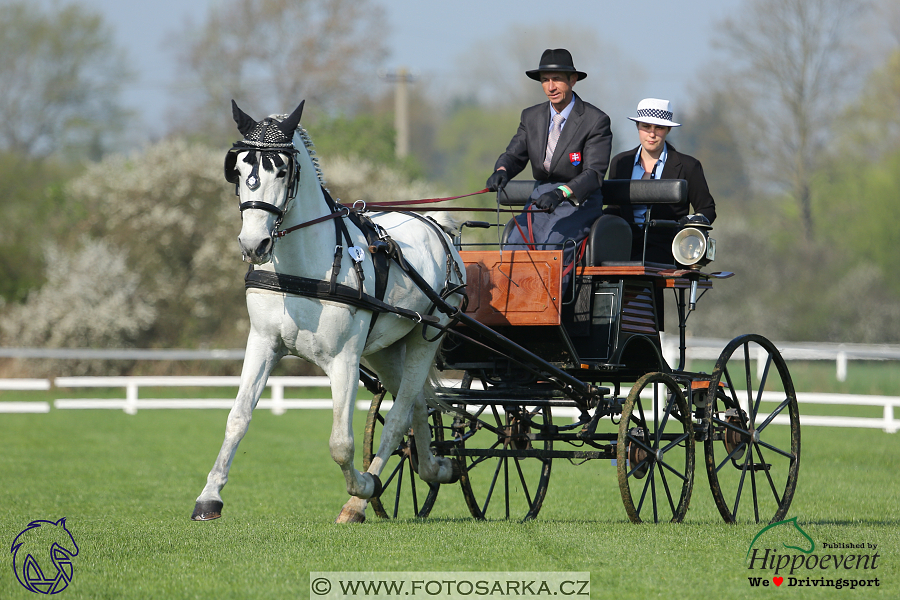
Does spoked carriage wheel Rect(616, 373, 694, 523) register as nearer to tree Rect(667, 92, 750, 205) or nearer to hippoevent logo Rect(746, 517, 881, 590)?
hippoevent logo Rect(746, 517, 881, 590)

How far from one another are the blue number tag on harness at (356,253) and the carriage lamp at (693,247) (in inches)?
87.2

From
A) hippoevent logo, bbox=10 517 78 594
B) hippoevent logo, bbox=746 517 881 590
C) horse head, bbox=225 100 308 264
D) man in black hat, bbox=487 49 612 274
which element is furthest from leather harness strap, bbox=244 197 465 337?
hippoevent logo, bbox=746 517 881 590

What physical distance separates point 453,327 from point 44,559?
3.02 metres

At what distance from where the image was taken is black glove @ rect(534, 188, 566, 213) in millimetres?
6750

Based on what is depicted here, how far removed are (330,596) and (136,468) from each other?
8013mm

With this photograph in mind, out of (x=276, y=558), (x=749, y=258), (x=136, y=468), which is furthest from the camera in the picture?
(x=749, y=258)

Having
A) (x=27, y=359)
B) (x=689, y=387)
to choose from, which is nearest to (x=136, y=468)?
(x=689, y=387)

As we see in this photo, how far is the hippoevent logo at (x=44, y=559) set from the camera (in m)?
4.73

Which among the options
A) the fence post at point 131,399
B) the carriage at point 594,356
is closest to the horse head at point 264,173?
the carriage at point 594,356

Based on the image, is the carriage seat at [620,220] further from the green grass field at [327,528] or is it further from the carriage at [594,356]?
the green grass field at [327,528]

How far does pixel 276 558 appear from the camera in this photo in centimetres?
518

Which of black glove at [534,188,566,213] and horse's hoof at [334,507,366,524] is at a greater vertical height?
black glove at [534,188,566,213]

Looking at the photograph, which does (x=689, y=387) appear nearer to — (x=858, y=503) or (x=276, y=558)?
(x=858, y=503)

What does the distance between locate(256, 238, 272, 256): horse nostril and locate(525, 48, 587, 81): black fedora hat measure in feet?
8.72
